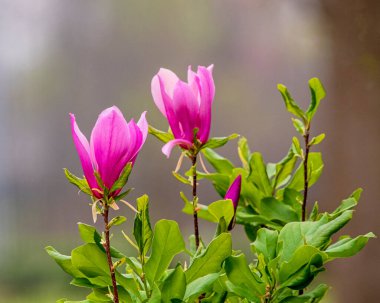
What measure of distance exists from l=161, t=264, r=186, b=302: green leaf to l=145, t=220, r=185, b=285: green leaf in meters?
0.03

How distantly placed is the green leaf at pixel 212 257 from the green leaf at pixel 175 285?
22 millimetres

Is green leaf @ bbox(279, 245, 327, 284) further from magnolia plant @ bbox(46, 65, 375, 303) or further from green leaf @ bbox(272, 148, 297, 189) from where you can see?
green leaf @ bbox(272, 148, 297, 189)

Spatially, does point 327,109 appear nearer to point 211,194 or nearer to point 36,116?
point 211,194

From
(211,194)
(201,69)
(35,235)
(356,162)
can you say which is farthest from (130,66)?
(201,69)

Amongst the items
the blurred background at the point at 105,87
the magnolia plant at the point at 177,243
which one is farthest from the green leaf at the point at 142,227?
the blurred background at the point at 105,87

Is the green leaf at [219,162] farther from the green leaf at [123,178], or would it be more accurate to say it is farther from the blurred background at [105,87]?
the blurred background at [105,87]

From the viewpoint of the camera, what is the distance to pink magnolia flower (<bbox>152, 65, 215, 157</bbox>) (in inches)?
19.5

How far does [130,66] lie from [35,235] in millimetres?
866

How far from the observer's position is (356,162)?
1.92m

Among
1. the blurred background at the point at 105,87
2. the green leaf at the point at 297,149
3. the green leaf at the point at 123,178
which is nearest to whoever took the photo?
the green leaf at the point at 123,178

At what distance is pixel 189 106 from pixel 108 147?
9cm

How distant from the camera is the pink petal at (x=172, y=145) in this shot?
47 cm

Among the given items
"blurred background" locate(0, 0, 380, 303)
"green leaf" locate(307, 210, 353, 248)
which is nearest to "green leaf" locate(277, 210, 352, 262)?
"green leaf" locate(307, 210, 353, 248)

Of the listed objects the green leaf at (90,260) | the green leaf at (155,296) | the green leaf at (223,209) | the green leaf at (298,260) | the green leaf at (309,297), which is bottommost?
the green leaf at (309,297)
